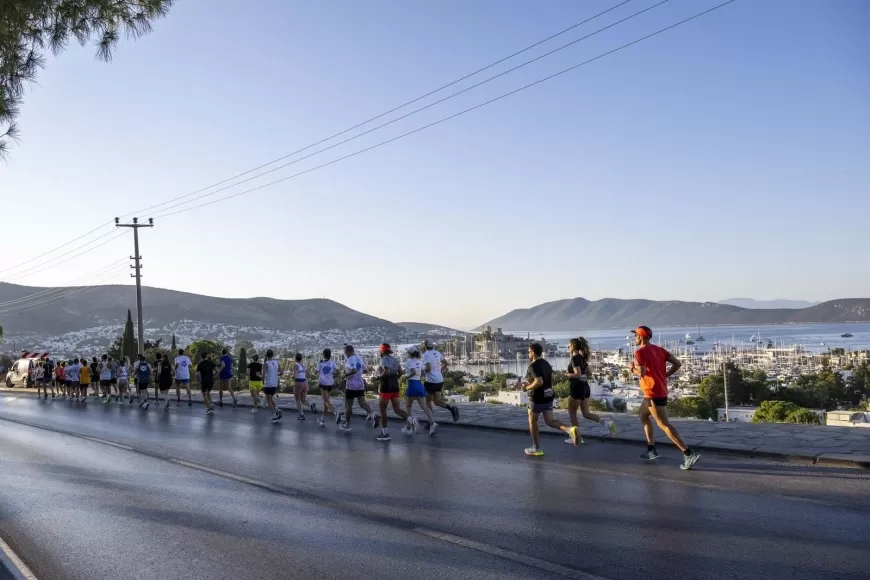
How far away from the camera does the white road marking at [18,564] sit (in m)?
5.24

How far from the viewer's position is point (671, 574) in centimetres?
496

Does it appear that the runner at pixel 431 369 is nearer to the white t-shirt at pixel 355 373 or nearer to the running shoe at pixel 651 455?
the white t-shirt at pixel 355 373

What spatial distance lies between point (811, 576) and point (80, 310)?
159 m

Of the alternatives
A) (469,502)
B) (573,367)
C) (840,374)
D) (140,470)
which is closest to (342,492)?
(469,502)

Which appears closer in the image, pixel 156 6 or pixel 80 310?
pixel 156 6

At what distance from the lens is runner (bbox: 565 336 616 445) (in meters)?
11.1

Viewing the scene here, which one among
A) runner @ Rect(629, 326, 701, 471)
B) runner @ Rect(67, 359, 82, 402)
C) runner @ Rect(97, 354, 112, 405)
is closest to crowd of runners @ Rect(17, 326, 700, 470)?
runner @ Rect(629, 326, 701, 471)

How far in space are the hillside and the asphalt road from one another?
406 ft

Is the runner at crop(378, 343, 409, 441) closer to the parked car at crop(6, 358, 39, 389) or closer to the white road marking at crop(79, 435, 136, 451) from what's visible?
the white road marking at crop(79, 435, 136, 451)

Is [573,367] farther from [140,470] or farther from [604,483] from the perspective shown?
[140,470]

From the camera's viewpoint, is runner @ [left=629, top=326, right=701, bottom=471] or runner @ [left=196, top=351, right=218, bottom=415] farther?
runner @ [left=196, top=351, right=218, bottom=415]

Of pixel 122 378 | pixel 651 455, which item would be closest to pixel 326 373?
pixel 651 455

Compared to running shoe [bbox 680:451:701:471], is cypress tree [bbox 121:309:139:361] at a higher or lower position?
higher

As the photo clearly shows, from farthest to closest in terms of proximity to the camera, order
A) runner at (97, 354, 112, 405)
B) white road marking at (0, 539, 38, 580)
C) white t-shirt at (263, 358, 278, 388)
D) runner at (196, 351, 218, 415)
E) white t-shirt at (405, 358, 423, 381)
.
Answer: runner at (97, 354, 112, 405), runner at (196, 351, 218, 415), white t-shirt at (263, 358, 278, 388), white t-shirt at (405, 358, 423, 381), white road marking at (0, 539, 38, 580)
